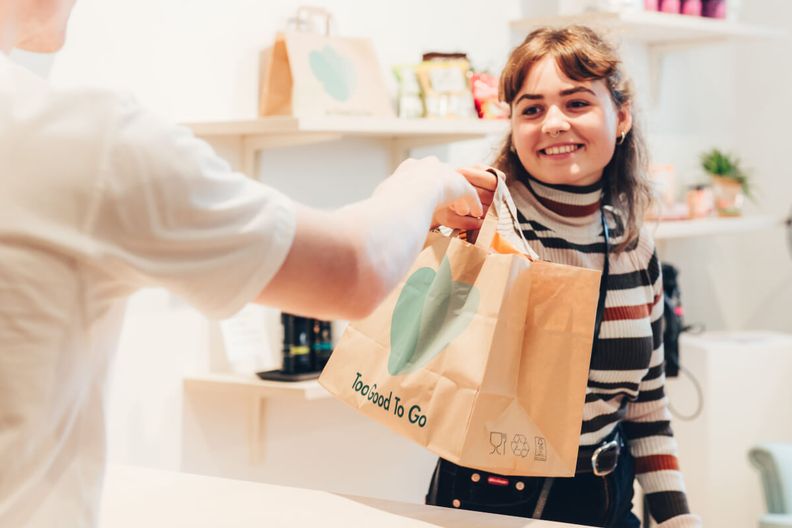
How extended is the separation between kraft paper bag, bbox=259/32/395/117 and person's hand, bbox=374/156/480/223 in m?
1.40

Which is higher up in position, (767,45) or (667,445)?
(767,45)

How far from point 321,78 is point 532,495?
1331 millimetres

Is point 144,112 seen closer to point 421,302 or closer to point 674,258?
point 421,302

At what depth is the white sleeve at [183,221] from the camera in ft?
2.24

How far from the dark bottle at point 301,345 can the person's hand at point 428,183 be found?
146 centimetres

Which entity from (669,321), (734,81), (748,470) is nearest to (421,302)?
(669,321)

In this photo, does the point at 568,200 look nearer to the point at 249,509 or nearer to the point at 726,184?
the point at 249,509

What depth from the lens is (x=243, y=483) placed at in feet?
4.57

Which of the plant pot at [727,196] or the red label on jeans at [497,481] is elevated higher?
the plant pot at [727,196]

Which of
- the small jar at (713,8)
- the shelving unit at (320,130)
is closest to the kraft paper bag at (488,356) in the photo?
the shelving unit at (320,130)

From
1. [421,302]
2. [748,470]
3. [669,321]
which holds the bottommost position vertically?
[748,470]

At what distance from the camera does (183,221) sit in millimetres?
704

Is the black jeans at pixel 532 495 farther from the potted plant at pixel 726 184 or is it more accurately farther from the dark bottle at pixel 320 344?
the potted plant at pixel 726 184

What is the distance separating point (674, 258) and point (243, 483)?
8.78 feet
